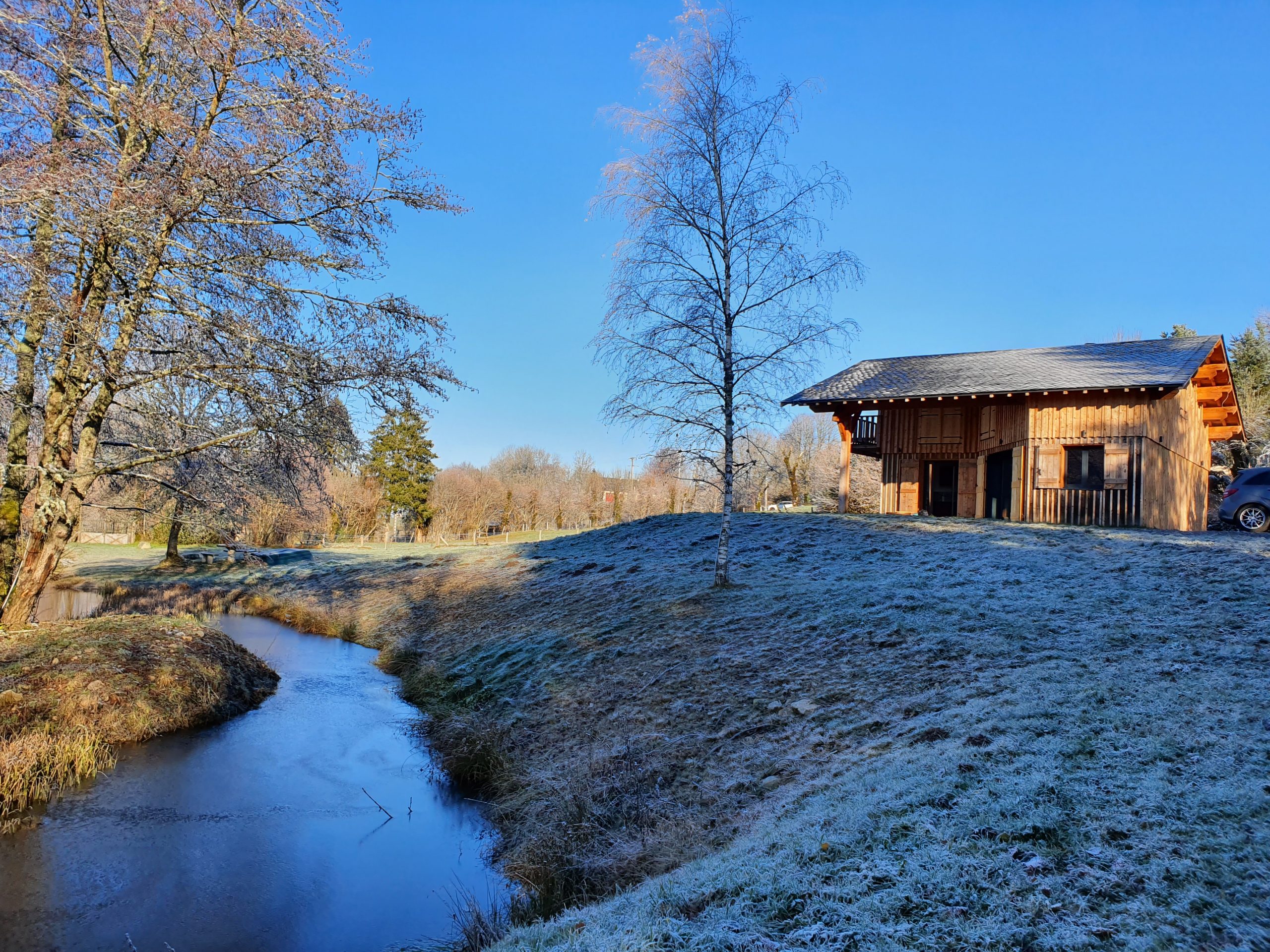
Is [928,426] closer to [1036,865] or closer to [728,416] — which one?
[728,416]

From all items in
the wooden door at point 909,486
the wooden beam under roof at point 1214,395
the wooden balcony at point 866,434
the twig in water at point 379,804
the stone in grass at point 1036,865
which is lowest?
the twig in water at point 379,804

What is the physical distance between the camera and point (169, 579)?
89.4ft

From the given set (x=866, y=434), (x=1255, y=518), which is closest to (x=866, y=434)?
(x=866, y=434)

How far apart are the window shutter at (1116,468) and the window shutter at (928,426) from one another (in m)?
4.86

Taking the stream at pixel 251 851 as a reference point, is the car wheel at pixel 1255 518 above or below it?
above

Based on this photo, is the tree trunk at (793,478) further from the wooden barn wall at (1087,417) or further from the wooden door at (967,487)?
the wooden barn wall at (1087,417)

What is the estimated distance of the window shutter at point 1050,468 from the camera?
2036cm

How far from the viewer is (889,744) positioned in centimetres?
645

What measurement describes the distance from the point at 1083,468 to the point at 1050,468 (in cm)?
82

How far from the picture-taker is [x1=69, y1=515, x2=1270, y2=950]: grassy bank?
3.68 meters

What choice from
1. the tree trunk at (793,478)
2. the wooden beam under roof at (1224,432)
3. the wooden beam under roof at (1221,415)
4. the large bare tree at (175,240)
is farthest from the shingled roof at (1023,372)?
the tree trunk at (793,478)

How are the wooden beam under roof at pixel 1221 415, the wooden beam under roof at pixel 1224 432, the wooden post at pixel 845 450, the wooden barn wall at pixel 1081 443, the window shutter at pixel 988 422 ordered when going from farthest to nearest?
the wooden beam under roof at pixel 1224 432 < the wooden beam under roof at pixel 1221 415 < the wooden post at pixel 845 450 < the window shutter at pixel 988 422 < the wooden barn wall at pixel 1081 443

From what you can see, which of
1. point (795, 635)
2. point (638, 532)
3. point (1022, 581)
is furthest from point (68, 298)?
point (638, 532)

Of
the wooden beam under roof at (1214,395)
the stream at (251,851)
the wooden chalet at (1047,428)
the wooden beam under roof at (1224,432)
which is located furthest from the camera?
the wooden beam under roof at (1224,432)
